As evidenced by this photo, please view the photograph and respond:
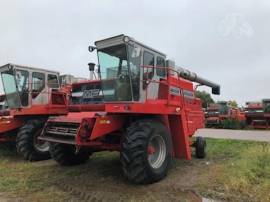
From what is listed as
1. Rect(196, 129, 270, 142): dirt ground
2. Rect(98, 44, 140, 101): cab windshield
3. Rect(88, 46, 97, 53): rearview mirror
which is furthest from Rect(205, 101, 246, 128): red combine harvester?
Rect(88, 46, 97, 53): rearview mirror

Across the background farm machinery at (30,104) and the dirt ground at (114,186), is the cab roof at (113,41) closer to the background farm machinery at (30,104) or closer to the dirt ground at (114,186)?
the dirt ground at (114,186)

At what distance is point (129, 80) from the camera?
300 inches

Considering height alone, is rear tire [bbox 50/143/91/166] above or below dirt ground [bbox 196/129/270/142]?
above

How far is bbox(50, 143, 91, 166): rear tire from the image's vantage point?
8977mm

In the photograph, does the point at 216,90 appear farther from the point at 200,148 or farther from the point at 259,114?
the point at 259,114

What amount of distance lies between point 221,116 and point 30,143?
19183mm

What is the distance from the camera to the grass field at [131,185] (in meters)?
6.42

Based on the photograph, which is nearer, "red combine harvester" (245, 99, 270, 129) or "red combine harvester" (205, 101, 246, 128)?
"red combine harvester" (245, 99, 270, 129)

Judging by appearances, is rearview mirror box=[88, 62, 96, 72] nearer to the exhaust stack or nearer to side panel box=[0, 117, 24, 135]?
the exhaust stack

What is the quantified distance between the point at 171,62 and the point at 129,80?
1.92 m

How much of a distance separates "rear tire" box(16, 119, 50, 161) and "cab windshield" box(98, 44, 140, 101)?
390 cm

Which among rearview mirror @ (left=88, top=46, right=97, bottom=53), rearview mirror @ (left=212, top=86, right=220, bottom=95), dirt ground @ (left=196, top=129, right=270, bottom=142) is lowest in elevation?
dirt ground @ (left=196, top=129, right=270, bottom=142)

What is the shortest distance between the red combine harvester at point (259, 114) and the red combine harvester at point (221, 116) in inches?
27.0

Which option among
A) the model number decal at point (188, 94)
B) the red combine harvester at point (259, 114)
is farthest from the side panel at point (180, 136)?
the red combine harvester at point (259, 114)
